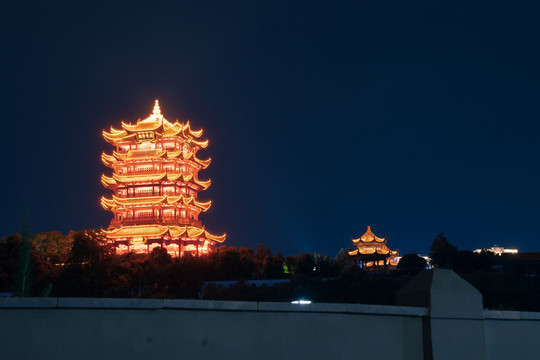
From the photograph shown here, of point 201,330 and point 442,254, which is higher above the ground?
point 442,254

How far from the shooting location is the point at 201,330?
8.59 meters

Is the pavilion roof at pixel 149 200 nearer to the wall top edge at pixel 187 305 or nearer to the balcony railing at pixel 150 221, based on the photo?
the balcony railing at pixel 150 221

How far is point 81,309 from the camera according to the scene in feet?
26.6

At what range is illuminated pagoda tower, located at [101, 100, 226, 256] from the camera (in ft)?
225

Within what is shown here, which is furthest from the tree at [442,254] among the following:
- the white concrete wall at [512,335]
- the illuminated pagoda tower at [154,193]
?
the white concrete wall at [512,335]

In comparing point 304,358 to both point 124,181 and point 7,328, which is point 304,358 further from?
point 124,181

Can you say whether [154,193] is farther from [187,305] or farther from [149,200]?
[187,305]

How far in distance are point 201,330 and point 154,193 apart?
208ft

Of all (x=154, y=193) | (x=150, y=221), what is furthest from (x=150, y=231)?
(x=154, y=193)

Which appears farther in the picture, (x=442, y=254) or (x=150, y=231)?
(x=150, y=231)

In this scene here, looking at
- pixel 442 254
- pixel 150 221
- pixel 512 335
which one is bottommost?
pixel 512 335

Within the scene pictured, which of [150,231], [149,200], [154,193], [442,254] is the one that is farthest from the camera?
[154,193]

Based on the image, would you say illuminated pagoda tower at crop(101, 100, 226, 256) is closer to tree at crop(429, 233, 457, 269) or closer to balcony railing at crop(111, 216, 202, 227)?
balcony railing at crop(111, 216, 202, 227)

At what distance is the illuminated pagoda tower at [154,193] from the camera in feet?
225
